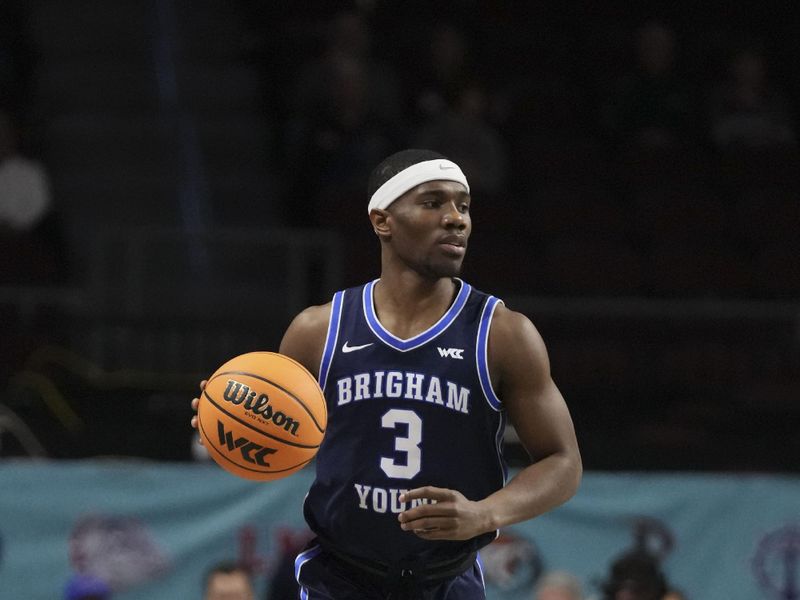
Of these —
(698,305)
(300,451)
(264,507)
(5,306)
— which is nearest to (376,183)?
(300,451)

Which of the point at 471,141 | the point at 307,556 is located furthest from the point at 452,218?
the point at 471,141

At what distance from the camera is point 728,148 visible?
443 inches

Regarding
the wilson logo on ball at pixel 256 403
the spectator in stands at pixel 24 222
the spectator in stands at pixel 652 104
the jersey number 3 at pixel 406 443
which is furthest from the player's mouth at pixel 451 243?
the spectator in stands at pixel 652 104

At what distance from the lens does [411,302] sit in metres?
4.67

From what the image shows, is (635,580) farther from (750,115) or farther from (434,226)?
(750,115)

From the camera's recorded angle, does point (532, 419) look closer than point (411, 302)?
Yes

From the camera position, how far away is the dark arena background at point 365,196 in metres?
8.99

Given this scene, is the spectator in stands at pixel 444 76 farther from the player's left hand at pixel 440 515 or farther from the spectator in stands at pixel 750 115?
the player's left hand at pixel 440 515

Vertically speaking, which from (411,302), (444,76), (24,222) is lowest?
(411,302)

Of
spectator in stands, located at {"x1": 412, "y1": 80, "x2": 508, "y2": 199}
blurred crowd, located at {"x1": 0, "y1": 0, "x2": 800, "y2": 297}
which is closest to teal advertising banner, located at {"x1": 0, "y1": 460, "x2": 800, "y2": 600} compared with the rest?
blurred crowd, located at {"x1": 0, "y1": 0, "x2": 800, "y2": 297}

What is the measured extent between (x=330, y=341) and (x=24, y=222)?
266 inches

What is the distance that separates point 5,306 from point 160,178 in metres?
2.80

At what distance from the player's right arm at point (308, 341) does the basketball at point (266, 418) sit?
Result: 0.63ft

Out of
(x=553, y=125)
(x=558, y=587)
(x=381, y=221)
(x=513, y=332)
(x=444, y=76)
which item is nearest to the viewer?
(x=513, y=332)
